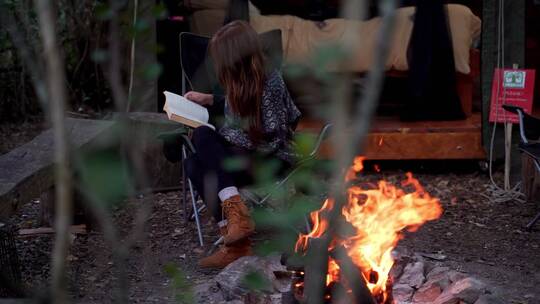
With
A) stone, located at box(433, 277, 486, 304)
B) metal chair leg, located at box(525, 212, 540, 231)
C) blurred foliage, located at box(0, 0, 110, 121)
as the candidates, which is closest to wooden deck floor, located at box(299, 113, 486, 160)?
metal chair leg, located at box(525, 212, 540, 231)

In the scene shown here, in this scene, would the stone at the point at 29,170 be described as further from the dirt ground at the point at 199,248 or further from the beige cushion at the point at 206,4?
the beige cushion at the point at 206,4

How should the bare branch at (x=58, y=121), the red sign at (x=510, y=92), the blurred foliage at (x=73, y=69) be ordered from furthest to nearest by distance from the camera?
the blurred foliage at (x=73, y=69) → the red sign at (x=510, y=92) → the bare branch at (x=58, y=121)

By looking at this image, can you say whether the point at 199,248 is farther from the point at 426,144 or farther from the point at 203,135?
the point at 426,144

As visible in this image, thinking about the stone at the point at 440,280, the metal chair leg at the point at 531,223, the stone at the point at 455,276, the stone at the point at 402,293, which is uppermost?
the stone at the point at 455,276

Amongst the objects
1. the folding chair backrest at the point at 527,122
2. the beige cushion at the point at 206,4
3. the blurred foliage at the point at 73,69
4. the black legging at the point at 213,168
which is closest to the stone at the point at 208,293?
the black legging at the point at 213,168

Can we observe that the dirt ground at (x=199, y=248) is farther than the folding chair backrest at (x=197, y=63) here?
No

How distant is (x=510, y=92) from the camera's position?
5422 millimetres

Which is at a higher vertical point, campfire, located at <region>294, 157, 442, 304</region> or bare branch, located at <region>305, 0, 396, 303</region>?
bare branch, located at <region>305, 0, 396, 303</region>

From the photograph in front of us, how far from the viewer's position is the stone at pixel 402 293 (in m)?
3.36

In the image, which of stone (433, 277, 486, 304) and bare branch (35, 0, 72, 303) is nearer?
bare branch (35, 0, 72, 303)

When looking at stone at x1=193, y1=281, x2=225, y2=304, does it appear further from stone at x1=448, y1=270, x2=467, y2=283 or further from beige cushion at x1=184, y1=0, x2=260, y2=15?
beige cushion at x1=184, y1=0, x2=260, y2=15

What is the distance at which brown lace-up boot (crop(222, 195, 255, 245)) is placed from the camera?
3.75 metres

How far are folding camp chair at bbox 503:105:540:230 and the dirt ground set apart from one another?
281mm

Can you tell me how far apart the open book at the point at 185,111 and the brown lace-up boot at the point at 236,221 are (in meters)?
0.44
